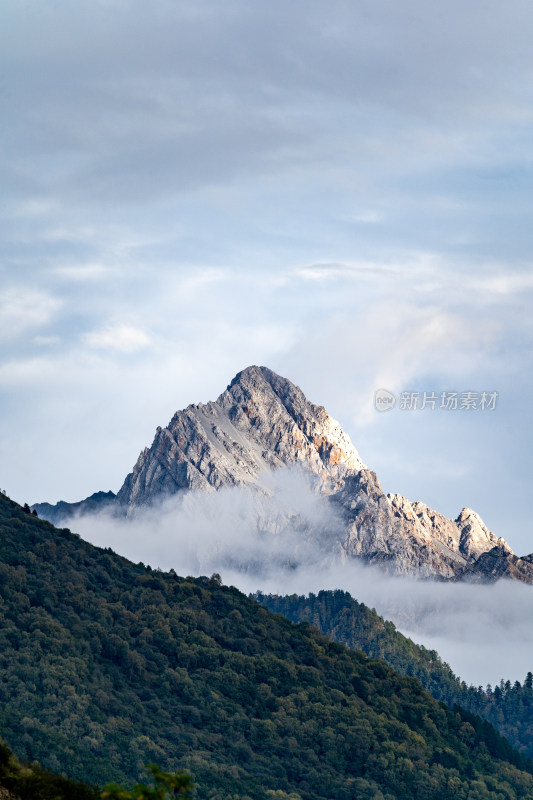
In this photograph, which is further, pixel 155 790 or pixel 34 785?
pixel 34 785

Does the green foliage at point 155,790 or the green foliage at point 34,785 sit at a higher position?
the green foliage at point 34,785

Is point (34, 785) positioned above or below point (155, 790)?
above

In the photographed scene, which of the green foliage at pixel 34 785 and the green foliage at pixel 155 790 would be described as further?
the green foliage at pixel 34 785

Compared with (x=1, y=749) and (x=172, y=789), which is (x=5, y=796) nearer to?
(x=1, y=749)

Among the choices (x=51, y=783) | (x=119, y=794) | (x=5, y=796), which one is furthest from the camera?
(x=51, y=783)

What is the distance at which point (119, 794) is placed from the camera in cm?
6056

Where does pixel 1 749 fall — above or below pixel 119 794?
above

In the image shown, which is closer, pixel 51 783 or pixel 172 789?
pixel 172 789

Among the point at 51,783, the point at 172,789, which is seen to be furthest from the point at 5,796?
the point at 172,789

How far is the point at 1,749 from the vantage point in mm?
106312

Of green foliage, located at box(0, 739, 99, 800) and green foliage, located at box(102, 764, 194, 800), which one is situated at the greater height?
green foliage, located at box(0, 739, 99, 800)

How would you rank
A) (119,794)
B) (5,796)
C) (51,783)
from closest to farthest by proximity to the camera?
(119,794)
(5,796)
(51,783)

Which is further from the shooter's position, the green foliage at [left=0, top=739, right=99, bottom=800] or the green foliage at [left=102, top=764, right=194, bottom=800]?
the green foliage at [left=0, top=739, right=99, bottom=800]

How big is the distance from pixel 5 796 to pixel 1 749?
15.5 m
